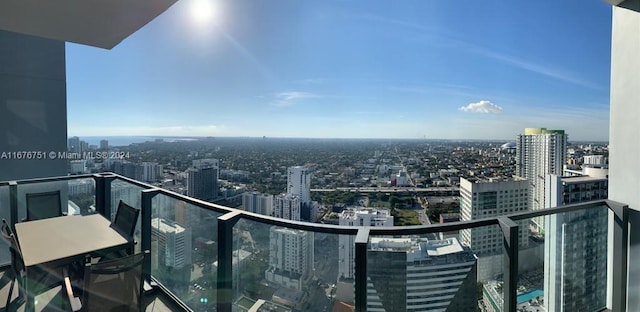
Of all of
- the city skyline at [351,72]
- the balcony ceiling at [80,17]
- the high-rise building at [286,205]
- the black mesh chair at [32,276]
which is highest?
the city skyline at [351,72]

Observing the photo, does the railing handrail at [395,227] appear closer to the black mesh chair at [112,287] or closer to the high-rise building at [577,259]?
the high-rise building at [577,259]

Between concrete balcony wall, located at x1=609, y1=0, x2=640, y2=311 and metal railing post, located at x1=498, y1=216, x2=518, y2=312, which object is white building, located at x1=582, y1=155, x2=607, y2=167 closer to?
concrete balcony wall, located at x1=609, y1=0, x2=640, y2=311

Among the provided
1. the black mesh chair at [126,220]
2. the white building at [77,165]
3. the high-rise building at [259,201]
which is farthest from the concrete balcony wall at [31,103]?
the high-rise building at [259,201]

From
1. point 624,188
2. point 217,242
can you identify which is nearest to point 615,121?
point 624,188

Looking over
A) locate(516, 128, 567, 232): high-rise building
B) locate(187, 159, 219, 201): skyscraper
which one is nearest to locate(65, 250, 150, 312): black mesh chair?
locate(187, 159, 219, 201): skyscraper

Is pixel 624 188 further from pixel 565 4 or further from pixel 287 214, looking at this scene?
pixel 565 4
